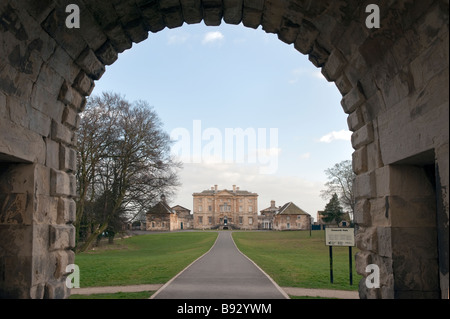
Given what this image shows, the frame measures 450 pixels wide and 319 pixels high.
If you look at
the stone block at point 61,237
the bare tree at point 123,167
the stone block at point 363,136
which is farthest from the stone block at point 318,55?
the bare tree at point 123,167

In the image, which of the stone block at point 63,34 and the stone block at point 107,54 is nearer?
the stone block at point 63,34

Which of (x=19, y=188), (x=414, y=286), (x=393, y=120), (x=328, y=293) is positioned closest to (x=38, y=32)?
(x=19, y=188)

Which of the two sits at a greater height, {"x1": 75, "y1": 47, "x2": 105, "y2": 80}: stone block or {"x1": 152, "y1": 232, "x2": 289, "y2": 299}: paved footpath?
{"x1": 75, "y1": 47, "x2": 105, "y2": 80}: stone block

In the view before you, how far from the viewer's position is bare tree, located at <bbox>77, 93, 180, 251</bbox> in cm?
2869

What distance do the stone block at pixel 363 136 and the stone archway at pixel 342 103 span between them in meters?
0.05

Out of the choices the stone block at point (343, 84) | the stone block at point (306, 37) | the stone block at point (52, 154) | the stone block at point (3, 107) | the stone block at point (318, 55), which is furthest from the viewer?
the stone block at point (318, 55)

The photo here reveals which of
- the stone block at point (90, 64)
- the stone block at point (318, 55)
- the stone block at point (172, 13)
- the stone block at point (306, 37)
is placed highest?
the stone block at point (172, 13)

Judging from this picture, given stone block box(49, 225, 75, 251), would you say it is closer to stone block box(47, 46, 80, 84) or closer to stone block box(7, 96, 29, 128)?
stone block box(7, 96, 29, 128)

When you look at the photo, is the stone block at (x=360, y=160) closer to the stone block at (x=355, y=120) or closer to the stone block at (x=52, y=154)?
the stone block at (x=355, y=120)

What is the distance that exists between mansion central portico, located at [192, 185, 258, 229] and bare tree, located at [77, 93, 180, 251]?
3126 inches

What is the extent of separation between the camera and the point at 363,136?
24.3 feet

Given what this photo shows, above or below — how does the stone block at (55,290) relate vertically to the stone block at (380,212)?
below

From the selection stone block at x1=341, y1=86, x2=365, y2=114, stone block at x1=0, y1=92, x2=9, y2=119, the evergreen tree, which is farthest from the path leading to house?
the evergreen tree

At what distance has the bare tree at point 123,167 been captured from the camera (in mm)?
28688
